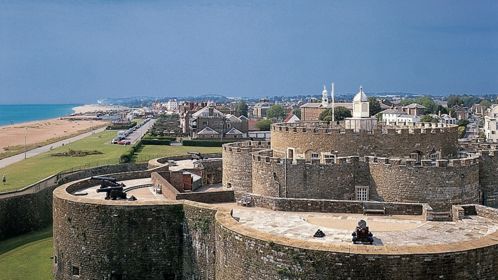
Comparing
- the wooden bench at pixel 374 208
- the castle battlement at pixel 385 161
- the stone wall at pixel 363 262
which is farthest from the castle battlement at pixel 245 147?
the stone wall at pixel 363 262

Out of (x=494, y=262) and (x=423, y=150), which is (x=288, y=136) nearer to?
(x=423, y=150)

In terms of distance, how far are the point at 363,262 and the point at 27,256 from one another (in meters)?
21.4

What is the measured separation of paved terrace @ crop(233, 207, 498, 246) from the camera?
18.0 m

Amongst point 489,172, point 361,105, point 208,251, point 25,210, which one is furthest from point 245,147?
point 25,210

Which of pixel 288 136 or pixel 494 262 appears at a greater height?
pixel 288 136

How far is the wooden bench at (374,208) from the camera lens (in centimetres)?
2216

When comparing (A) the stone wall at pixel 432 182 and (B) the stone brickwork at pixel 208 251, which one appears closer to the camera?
(B) the stone brickwork at pixel 208 251

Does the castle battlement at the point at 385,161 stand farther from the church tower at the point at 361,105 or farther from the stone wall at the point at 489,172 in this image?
the church tower at the point at 361,105

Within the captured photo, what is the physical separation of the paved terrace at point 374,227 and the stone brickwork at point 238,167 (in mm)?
6329

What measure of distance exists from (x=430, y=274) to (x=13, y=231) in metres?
28.1

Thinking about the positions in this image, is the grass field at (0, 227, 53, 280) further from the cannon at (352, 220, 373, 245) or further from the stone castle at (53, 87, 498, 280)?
the cannon at (352, 220, 373, 245)

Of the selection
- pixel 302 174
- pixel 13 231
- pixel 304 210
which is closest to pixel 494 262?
pixel 304 210

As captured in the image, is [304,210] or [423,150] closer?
[304,210]

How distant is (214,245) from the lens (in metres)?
20.5
